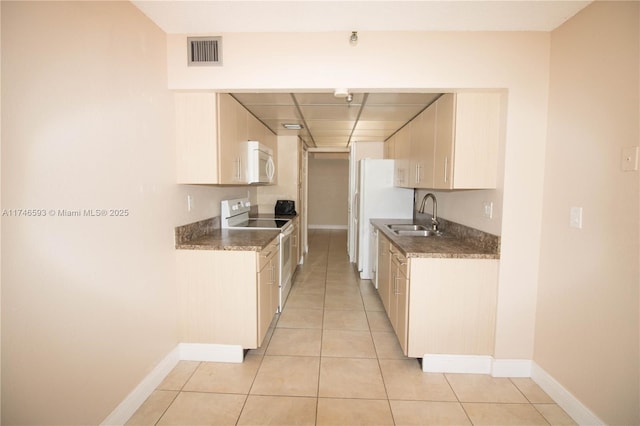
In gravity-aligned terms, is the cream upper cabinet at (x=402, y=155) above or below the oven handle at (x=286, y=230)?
above

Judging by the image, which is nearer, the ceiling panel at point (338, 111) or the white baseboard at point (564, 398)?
the white baseboard at point (564, 398)

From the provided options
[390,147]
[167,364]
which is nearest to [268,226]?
[167,364]

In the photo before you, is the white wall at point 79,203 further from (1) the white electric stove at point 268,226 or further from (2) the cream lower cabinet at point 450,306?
(2) the cream lower cabinet at point 450,306

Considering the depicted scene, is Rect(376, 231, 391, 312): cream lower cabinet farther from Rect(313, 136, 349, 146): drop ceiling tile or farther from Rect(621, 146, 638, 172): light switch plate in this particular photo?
Rect(313, 136, 349, 146): drop ceiling tile

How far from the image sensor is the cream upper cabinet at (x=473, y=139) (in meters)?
2.17

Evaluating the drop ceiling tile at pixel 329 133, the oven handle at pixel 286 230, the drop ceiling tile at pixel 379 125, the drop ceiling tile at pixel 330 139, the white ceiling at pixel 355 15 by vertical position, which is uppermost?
the white ceiling at pixel 355 15

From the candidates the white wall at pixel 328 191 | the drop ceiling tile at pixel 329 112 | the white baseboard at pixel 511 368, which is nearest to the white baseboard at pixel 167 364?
the white baseboard at pixel 511 368

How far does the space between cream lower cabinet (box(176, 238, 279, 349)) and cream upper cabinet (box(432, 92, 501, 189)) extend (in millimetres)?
1676

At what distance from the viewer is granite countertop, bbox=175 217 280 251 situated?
228cm

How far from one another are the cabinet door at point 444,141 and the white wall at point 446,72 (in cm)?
26

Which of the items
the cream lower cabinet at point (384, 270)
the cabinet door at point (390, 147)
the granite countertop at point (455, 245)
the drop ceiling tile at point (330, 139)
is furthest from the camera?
the drop ceiling tile at point (330, 139)

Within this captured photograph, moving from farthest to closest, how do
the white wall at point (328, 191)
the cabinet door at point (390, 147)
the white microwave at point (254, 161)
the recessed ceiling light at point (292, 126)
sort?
the white wall at point (328, 191) < the cabinet door at point (390, 147) < the recessed ceiling light at point (292, 126) < the white microwave at point (254, 161)

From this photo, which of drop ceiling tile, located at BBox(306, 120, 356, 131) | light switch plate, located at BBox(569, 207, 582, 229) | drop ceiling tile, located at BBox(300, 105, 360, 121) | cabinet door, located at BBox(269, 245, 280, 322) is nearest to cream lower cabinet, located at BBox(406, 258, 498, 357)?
light switch plate, located at BBox(569, 207, 582, 229)

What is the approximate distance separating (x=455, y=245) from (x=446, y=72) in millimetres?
1320
